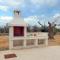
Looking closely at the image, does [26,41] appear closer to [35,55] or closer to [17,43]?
[17,43]

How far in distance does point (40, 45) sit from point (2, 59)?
4934mm

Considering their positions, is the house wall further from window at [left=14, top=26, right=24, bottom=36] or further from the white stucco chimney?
the white stucco chimney

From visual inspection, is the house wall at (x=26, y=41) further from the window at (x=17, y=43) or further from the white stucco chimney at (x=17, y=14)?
the white stucco chimney at (x=17, y=14)

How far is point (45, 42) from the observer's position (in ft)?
39.1

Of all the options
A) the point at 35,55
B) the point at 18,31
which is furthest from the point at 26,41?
the point at 35,55

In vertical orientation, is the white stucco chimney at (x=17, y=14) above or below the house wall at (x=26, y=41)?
above

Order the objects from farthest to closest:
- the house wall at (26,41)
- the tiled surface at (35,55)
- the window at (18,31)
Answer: the window at (18,31)
the house wall at (26,41)
the tiled surface at (35,55)

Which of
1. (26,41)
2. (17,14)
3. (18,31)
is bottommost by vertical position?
(26,41)

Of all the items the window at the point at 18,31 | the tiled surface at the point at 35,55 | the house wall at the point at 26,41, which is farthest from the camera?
the window at the point at 18,31

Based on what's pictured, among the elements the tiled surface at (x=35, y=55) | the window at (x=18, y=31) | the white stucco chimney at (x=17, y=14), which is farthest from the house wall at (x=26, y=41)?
the tiled surface at (x=35, y=55)

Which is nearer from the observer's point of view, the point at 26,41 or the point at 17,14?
the point at 26,41

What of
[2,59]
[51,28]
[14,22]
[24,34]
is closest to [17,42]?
[24,34]

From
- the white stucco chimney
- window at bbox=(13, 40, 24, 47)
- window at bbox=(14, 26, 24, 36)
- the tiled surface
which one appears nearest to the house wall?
window at bbox=(13, 40, 24, 47)

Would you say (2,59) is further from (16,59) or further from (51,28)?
(51,28)
